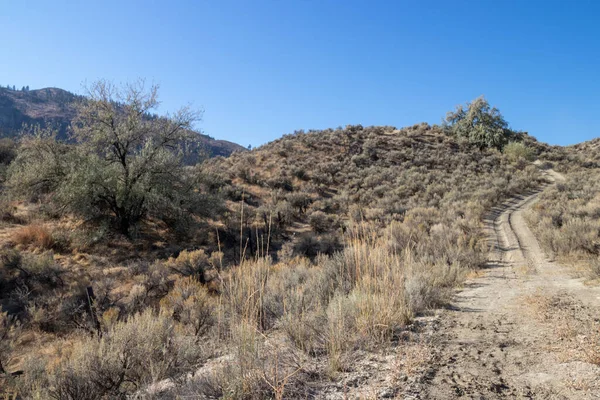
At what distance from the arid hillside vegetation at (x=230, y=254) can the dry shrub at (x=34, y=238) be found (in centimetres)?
8

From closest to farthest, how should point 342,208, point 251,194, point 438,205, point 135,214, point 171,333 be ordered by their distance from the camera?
point 171,333 → point 135,214 → point 438,205 → point 342,208 → point 251,194

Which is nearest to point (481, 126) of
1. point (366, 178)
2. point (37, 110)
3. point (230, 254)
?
point (366, 178)

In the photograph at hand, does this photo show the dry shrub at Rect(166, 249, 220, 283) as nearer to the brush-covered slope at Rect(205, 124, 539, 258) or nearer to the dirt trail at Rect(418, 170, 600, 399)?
the brush-covered slope at Rect(205, 124, 539, 258)

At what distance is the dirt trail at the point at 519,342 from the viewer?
2.57 meters

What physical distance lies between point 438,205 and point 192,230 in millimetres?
14389

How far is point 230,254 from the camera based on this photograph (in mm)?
13055

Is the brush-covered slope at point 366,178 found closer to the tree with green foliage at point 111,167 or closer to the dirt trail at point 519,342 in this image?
the tree with green foliage at point 111,167

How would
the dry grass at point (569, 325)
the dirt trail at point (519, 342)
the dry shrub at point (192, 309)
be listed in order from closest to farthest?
the dirt trail at point (519, 342) < the dry grass at point (569, 325) < the dry shrub at point (192, 309)

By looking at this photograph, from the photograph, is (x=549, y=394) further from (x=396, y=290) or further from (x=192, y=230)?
(x=192, y=230)

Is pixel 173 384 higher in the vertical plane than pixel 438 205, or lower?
lower

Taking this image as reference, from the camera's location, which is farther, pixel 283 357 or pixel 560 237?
pixel 560 237

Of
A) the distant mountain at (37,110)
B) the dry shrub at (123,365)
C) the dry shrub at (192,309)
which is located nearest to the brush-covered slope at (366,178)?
the dry shrub at (192,309)

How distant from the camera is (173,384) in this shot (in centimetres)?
299

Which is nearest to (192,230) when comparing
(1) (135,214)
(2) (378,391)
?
(1) (135,214)
